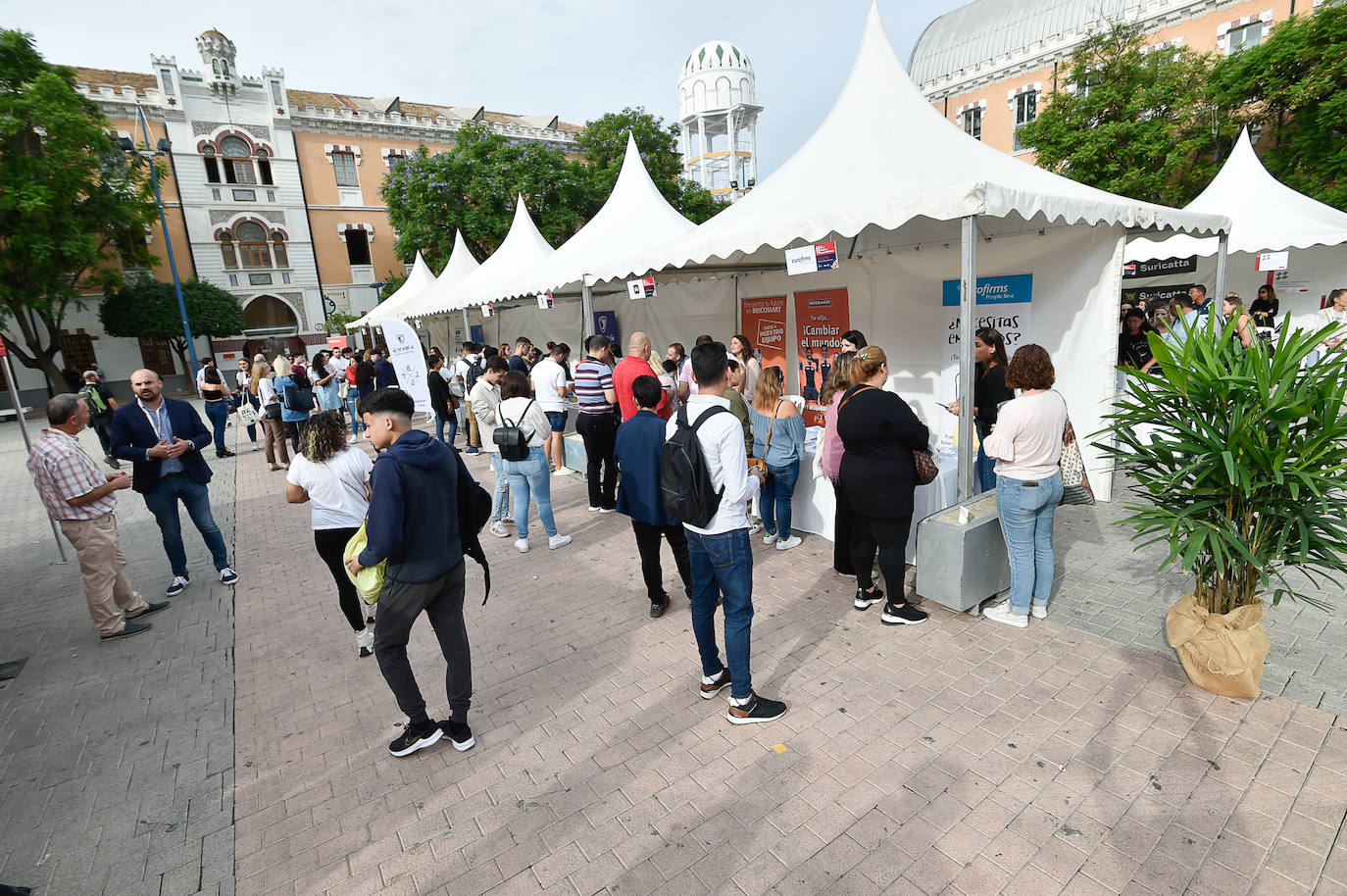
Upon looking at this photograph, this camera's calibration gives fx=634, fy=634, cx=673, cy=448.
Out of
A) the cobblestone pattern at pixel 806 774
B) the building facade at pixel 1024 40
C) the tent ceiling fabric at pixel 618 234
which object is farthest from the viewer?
the building facade at pixel 1024 40

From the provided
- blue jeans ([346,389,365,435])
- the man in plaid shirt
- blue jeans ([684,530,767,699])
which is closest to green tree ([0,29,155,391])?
blue jeans ([346,389,365,435])

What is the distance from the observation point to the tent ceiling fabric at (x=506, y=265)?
12.1 meters

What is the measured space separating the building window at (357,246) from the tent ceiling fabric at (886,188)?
33172mm

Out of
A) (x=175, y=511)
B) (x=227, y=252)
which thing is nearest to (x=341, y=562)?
(x=175, y=511)

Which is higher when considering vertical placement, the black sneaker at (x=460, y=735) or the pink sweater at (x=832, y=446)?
the pink sweater at (x=832, y=446)

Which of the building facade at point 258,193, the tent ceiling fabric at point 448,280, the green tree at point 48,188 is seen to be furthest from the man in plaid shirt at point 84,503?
the building facade at point 258,193

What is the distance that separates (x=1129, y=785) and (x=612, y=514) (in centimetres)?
521

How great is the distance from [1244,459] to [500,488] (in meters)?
5.63

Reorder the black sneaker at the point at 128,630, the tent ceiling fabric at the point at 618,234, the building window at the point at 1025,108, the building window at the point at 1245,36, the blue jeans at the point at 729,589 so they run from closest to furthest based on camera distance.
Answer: the blue jeans at the point at 729,589, the black sneaker at the point at 128,630, the tent ceiling fabric at the point at 618,234, the building window at the point at 1245,36, the building window at the point at 1025,108

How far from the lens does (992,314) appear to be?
22.0 feet

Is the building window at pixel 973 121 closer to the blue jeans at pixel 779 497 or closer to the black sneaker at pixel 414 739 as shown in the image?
the blue jeans at pixel 779 497

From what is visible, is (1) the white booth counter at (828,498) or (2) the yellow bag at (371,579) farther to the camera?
(1) the white booth counter at (828,498)

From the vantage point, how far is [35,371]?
90.9ft

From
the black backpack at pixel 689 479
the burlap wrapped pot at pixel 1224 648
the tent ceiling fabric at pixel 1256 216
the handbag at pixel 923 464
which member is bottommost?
the burlap wrapped pot at pixel 1224 648
